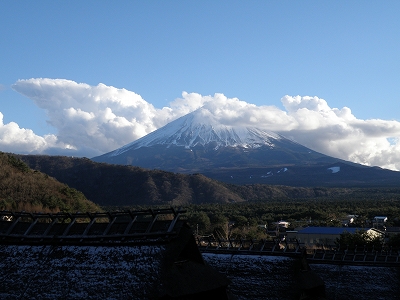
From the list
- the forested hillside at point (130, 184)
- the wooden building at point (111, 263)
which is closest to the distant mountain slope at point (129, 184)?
the forested hillside at point (130, 184)

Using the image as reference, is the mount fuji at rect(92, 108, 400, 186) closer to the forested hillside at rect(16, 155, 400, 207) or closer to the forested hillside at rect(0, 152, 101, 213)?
the forested hillside at rect(16, 155, 400, 207)

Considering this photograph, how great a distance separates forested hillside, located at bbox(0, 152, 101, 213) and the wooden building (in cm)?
2347

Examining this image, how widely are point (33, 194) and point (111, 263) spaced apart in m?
31.4

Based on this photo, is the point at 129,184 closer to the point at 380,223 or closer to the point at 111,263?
the point at 380,223

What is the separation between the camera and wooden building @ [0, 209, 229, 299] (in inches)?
299

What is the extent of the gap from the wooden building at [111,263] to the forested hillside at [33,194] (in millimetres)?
23466

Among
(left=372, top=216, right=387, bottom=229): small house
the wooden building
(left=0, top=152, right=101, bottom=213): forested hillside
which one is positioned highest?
the wooden building

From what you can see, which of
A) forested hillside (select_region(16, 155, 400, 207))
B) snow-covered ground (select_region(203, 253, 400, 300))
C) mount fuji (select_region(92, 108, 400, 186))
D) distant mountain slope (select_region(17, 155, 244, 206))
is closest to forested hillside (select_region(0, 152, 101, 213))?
snow-covered ground (select_region(203, 253, 400, 300))

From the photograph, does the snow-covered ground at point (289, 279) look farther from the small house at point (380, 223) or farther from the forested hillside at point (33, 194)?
the small house at point (380, 223)

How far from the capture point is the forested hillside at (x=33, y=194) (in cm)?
3296

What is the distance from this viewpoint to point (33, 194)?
37156mm

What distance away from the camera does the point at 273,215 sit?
55688 millimetres

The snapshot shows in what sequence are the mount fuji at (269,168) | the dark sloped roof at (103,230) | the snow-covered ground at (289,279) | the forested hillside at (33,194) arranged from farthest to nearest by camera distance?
the mount fuji at (269,168), the forested hillside at (33,194), the snow-covered ground at (289,279), the dark sloped roof at (103,230)

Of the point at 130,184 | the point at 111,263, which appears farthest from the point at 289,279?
the point at 130,184
